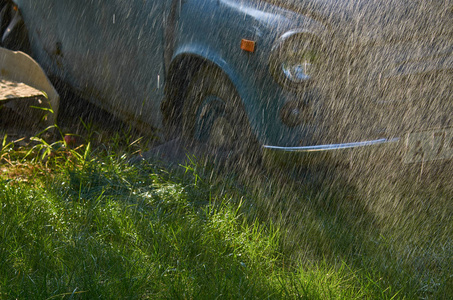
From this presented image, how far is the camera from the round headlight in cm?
280

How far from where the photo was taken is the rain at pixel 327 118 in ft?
8.91

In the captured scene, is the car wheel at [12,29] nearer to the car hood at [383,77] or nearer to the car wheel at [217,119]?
the car wheel at [217,119]

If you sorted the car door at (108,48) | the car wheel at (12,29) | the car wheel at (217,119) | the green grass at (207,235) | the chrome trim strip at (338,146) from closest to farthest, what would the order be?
the green grass at (207,235) → the chrome trim strip at (338,146) → the car wheel at (217,119) → the car door at (108,48) → the car wheel at (12,29)

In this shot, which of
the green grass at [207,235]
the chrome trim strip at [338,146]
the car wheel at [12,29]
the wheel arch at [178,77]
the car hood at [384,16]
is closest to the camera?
the green grass at [207,235]

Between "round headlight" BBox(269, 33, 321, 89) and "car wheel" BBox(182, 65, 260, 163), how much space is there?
0.37 m

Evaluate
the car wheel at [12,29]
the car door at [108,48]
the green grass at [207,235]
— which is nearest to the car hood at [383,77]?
the green grass at [207,235]

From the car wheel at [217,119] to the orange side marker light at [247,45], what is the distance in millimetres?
261

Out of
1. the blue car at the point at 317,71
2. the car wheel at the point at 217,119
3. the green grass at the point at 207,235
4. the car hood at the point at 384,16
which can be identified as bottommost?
the green grass at the point at 207,235

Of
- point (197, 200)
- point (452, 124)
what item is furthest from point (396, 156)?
point (197, 200)

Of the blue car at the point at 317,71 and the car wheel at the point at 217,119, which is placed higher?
the blue car at the point at 317,71

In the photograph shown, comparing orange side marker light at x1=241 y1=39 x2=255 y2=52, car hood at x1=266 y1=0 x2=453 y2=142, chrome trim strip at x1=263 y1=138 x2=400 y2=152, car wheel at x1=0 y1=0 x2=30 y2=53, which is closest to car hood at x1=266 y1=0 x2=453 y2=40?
car hood at x1=266 y1=0 x2=453 y2=142

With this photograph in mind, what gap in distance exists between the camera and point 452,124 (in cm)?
273

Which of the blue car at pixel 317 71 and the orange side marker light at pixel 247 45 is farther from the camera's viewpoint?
the orange side marker light at pixel 247 45

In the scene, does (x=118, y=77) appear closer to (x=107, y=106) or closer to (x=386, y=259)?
(x=107, y=106)
